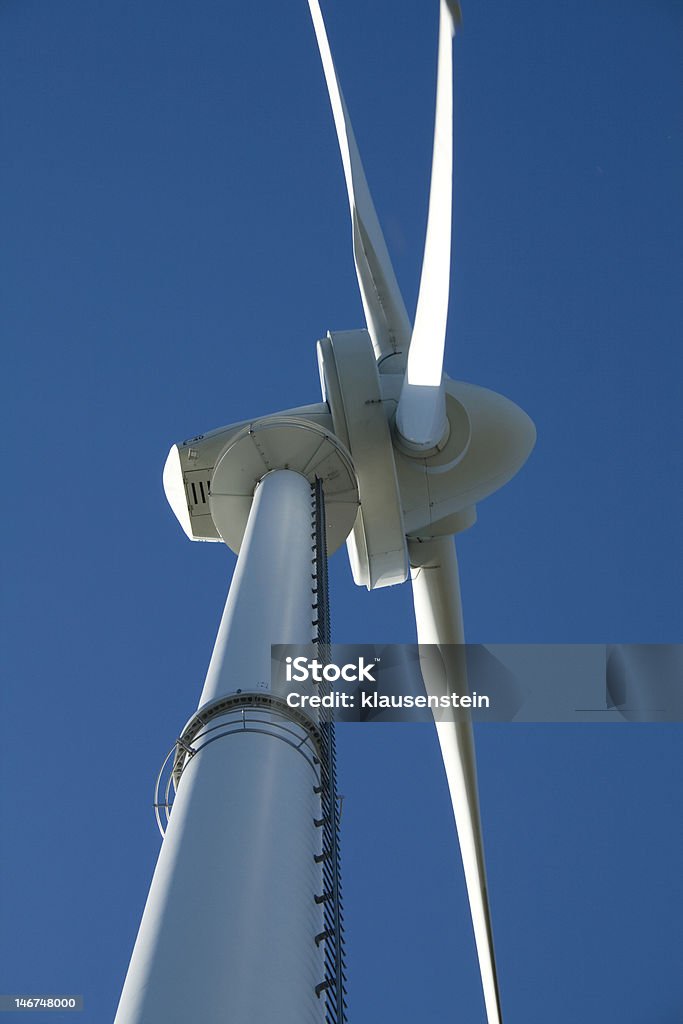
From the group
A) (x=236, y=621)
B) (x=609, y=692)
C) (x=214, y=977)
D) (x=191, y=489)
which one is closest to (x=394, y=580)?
(x=191, y=489)

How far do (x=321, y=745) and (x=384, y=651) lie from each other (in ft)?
8.28

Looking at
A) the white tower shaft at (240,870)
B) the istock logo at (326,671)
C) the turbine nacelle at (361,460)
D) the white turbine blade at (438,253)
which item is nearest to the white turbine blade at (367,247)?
the turbine nacelle at (361,460)

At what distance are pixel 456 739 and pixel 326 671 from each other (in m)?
7.77

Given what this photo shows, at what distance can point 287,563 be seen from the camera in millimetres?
10875

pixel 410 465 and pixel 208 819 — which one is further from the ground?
pixel 410 465

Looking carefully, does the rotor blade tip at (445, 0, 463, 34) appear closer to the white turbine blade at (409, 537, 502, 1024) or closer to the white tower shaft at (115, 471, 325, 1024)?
the white tower shaft at (115, 471, 325, 1024)

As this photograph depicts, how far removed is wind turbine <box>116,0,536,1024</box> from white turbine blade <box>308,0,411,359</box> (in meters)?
0.04

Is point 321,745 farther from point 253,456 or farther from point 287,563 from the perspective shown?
point 253,456

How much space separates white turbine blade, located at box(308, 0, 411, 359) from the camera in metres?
15.8

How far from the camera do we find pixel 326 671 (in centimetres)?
955
